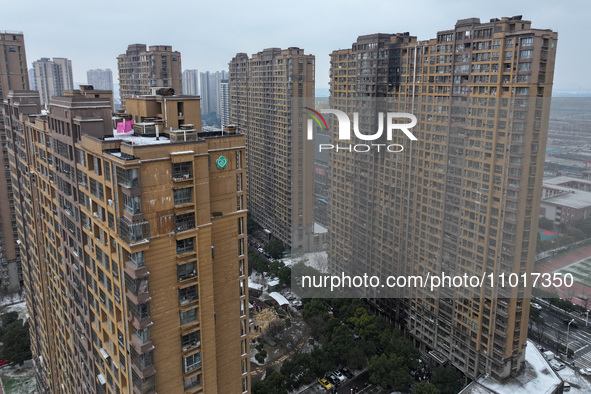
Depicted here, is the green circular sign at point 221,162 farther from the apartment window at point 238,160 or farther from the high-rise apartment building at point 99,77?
the high-rise apartment building at point 99,77

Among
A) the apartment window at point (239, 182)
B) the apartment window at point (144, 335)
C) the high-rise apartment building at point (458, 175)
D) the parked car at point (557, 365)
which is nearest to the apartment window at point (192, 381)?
the apartment window at point (144, 335)

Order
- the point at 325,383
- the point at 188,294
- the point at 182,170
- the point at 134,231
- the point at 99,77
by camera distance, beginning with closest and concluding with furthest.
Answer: the point at 134,231 < the point at 182,170 < the point at 188,294 < the point at 325,383 < the point at 99,77

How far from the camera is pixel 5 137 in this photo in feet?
134

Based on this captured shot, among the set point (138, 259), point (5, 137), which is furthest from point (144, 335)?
point (5, 137)

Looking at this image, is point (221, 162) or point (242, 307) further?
point (242, 307)

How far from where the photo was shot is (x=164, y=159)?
430 inches

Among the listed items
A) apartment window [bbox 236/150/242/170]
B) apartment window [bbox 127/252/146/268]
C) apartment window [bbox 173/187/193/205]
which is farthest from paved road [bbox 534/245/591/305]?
apartment window [bbox 127/252/146/268]

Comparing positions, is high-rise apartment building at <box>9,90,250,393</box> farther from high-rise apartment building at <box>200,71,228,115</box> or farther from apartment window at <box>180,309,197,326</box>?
high-rise apartment building at <box>200,71,228,115</box>

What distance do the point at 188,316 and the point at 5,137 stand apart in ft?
127

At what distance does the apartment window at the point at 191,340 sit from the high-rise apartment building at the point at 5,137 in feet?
128

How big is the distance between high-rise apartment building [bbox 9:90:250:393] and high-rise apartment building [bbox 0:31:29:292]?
30858mm

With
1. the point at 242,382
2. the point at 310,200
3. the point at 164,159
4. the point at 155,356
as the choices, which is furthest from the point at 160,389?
the point at 310,200

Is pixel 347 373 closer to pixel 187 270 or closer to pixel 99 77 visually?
pixel 187 270

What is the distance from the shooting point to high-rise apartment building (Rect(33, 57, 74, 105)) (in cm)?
8044
